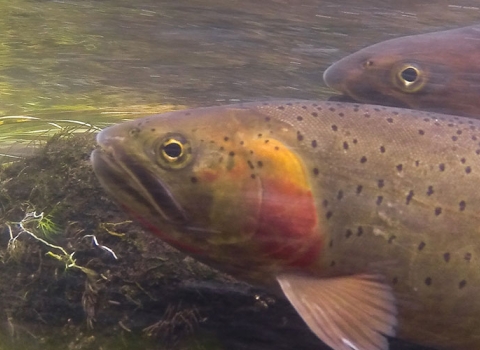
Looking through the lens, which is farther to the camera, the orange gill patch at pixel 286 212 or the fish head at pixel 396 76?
the fish head at pixel 396 76

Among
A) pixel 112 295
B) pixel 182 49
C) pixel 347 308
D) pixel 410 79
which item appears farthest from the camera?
pixel 182 49

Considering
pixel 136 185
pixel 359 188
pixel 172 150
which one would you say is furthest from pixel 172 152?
pixel 359 188

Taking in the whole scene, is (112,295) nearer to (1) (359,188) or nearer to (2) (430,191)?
(1) (359,188)

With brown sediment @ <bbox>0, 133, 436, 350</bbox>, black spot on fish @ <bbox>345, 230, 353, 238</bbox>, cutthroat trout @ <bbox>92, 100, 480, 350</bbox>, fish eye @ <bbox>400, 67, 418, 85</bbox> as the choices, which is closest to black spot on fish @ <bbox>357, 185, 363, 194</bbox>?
cutthroat trout @ <bbox>92, 100, 480, 350</bbox>

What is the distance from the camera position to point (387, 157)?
1657 mm

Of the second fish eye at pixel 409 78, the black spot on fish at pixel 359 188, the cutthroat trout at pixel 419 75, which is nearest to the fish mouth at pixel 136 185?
the black spot on fish at pixel 359 188

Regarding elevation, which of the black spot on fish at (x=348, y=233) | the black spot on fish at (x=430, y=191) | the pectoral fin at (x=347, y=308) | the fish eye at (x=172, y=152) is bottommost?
the pectoral fin at (x=347, y=308)

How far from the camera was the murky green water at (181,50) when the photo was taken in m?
4.42

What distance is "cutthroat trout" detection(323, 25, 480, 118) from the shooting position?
2.22 m

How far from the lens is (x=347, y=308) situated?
155 cm

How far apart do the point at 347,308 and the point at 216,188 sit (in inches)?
19.5

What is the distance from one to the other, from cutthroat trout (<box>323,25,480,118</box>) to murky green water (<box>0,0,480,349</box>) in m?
1.62

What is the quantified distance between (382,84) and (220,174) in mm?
1015

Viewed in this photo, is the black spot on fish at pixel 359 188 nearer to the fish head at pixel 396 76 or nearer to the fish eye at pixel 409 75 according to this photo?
the fish head at pixel 396 76
